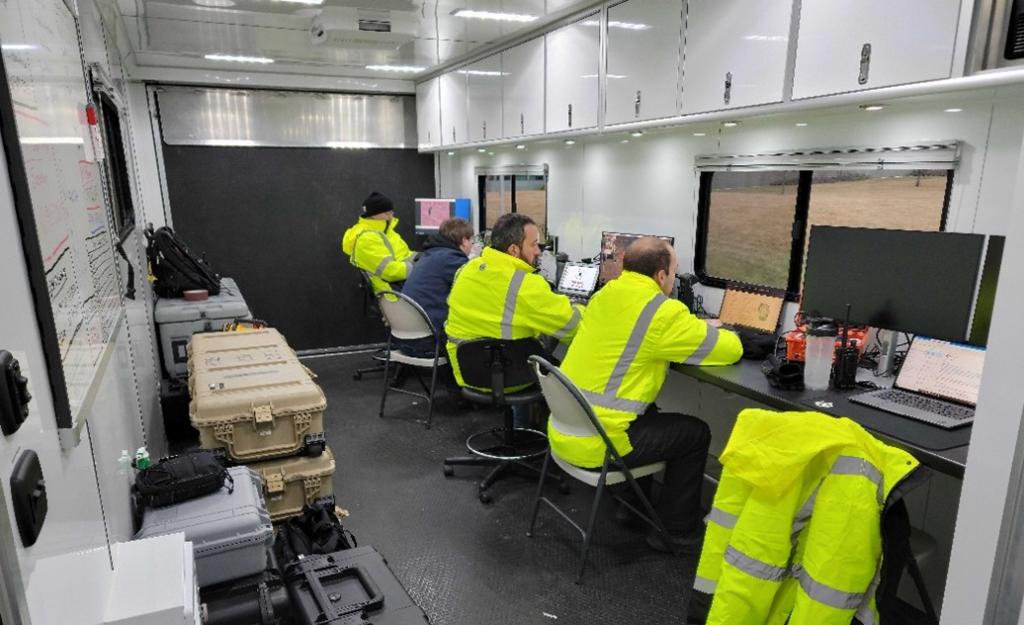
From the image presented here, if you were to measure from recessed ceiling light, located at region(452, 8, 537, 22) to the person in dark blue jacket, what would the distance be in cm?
119

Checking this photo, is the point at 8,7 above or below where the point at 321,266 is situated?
above

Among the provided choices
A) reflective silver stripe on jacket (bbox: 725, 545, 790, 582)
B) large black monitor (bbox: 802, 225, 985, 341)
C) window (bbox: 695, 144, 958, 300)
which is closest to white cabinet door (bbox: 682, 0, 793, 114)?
window (bbox: 695, 144, 958, 300)

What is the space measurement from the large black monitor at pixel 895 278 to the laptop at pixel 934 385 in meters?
0.05

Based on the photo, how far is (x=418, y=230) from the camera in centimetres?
559

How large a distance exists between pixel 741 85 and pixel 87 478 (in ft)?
7.97

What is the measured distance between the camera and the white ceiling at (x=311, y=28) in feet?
10.0

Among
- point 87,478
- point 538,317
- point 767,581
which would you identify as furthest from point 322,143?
point 767,581

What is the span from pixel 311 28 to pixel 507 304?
211 centimetres

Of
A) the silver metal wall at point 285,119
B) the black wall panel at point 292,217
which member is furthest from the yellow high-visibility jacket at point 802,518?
the silver metal wall at point 285,119

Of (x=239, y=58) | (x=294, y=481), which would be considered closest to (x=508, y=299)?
(x=294, y=481)

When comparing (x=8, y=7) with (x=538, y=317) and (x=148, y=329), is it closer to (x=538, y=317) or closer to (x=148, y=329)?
(x=538, y=317)

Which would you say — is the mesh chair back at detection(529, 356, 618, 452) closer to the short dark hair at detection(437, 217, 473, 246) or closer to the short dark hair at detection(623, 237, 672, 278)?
the short dark hair at detection(623, 237, 672, 278)

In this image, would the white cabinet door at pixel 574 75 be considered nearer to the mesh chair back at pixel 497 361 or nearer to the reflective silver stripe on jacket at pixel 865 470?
the mesh chair back at pixel 497 361

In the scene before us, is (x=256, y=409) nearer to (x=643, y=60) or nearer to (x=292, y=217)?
(x=643, y=60)
